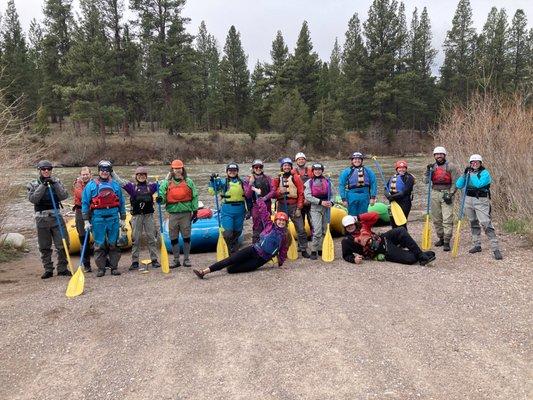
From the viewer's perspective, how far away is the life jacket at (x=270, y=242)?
22.6 ft

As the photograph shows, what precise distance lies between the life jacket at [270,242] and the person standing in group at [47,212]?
10.5ft

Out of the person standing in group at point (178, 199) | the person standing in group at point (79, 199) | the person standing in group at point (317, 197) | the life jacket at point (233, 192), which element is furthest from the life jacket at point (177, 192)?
the person standing in group at point (317, 197)

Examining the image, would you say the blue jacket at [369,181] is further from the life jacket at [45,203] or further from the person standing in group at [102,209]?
the life jacket at [45,203]

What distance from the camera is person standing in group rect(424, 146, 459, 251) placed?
7918mm

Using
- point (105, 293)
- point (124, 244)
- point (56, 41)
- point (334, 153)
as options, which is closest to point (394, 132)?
point (334, 153)

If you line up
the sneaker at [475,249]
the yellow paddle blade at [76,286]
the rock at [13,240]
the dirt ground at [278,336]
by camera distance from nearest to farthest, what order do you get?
the dirt ground at [278,336] → the yellow paddle blade at [76,286] → the sneaker at [475,249] → the rock at [13,240]

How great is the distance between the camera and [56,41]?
137 feet

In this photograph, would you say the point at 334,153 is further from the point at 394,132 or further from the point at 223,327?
the point at 223,327

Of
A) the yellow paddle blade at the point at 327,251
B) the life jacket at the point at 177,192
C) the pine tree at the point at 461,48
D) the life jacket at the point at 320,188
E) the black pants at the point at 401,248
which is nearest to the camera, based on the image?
the black pants at the point at 401,248

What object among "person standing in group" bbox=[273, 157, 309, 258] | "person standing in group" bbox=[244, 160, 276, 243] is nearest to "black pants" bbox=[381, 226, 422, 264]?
"person standing in group" bbox=[273, 157, 309, 258]

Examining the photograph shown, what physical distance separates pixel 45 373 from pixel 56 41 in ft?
147

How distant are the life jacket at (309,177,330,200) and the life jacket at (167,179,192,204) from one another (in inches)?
85.6

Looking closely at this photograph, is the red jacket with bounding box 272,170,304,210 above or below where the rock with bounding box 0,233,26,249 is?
above

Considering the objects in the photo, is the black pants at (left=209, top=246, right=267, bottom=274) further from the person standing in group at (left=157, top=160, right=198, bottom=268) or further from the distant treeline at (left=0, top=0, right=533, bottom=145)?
the distant treeline at (left=0, top=0, right=533, bottom=145)
